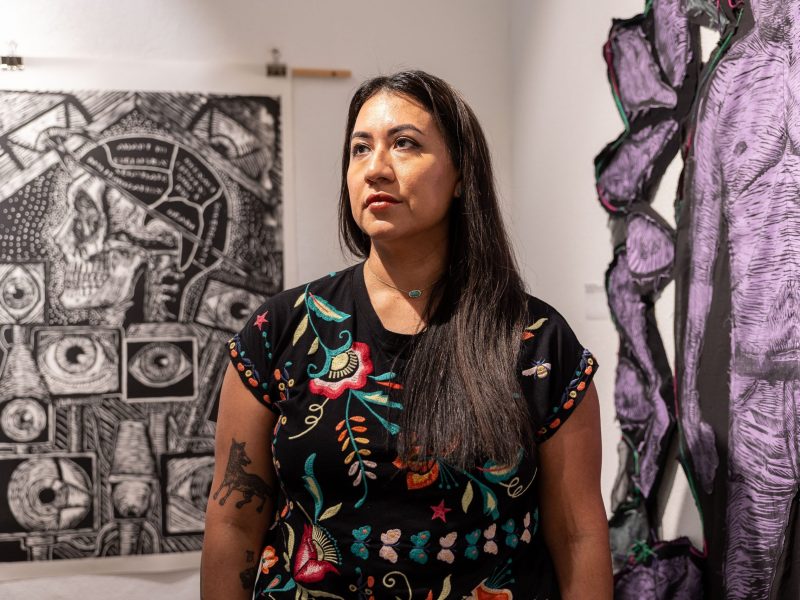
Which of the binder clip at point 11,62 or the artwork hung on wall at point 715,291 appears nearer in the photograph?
the artwork hung on wall at point 715,291

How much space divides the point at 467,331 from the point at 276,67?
1251 millimetres

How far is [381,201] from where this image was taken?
1.12 m

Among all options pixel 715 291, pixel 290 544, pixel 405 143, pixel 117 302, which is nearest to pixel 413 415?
pixel 290 544

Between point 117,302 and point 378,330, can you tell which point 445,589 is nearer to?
point 378,330

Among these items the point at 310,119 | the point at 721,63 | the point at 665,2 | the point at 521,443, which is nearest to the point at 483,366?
the point at 521,443

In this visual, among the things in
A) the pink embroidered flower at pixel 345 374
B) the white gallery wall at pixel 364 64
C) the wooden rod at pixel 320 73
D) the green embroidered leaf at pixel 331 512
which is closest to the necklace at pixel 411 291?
the pink embroidered flower at pixel 345 374

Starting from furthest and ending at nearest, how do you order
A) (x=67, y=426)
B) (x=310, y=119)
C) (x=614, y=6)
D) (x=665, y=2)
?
(x=310, y=119)
(x=67, y=426)
(x=614, y=6)
(x=665, y=2)

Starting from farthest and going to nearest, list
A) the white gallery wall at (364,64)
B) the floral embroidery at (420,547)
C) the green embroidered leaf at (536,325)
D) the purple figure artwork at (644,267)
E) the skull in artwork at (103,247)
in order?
→ the skull in artwork at (103,247), the white gallery wall at (364,64), the purple figure artwork at (644,267), the green embroidered leaf at (536,325), the floral embroidery at (420,547)

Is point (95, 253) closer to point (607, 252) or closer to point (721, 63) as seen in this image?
point (607, 252)

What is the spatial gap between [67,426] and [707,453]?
1542 mm

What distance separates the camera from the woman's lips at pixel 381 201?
1115 millimetres

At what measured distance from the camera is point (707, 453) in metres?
1.23

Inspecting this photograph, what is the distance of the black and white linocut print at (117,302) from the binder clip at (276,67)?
0.41ft

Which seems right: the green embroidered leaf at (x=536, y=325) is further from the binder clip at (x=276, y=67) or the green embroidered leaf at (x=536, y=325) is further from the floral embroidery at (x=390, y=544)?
the binder clip at (x=276, y=67)
